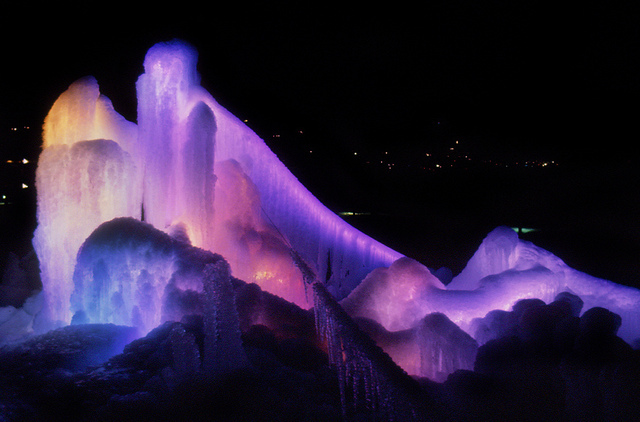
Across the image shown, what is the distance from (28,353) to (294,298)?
3.96 meters

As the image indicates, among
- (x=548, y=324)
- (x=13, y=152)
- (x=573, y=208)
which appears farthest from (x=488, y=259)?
(x=13, y=152)

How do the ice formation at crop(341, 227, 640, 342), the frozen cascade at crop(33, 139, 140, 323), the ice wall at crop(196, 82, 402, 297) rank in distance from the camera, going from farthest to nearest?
the ice wall at crop(196, 82, 402, 297), the frozen cascade at crop(33, 139, 140, 323), the ice formation at crop(341, 227, 640, 342)

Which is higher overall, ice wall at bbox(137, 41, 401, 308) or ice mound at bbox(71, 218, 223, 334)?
ice wall at bbox(137, 41, 401, 308)

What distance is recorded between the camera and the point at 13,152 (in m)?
16.5

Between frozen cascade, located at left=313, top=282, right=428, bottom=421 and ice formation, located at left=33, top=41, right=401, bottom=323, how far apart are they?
10.0 ft

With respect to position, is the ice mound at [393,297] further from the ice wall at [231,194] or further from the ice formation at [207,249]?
the ice wall at [231,194]

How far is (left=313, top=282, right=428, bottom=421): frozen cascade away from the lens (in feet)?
7.63

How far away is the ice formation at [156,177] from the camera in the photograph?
234 inches

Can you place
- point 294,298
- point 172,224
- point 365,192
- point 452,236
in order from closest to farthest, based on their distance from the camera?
point 172,224 → point 294,298 → point 452,236 → point 365,192

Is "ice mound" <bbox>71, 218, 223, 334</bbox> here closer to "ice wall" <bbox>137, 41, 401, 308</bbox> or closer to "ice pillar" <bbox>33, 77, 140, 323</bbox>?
"ice wall" <bbox>137, 41, 401, 308</bbox>

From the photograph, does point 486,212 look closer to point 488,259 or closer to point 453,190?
point 453,190

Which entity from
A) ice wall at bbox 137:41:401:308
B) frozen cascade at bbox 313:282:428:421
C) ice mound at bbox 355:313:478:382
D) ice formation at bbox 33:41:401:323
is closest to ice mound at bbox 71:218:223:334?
ice formation at bbox 33:41:401:323

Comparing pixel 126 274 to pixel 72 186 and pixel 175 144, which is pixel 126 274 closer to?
pixel 72 186

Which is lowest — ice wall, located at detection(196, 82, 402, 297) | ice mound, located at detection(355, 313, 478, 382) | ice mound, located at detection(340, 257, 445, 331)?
ice mound, located at detection(355, 313, 478, 382)
